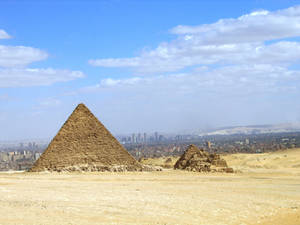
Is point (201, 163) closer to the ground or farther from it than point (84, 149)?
closer to the ground

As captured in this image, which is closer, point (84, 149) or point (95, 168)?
point (95, 168)

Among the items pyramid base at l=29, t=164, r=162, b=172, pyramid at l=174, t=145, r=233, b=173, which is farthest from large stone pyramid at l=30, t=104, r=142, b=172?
pyramid at l=174, t=145, r=233, b=173

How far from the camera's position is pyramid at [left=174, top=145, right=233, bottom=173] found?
40.5 meters

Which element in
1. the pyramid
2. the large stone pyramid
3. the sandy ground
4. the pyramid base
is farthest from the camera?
the pyramid

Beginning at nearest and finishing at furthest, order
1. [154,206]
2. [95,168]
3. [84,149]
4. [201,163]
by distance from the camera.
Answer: [154,206] → [95,168] → [84,149] → [201,163]

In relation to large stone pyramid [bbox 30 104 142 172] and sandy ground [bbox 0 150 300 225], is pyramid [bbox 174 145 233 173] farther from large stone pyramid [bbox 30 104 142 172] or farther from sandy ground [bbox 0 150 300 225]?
sandy ground [bbox 0 150 300 225]

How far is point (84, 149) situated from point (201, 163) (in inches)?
410

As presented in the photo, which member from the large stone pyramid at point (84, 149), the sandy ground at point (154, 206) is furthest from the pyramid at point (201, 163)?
the sandy ground at point (154, 206)

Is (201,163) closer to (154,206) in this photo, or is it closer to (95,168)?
(95,168)

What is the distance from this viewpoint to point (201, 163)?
4112cm

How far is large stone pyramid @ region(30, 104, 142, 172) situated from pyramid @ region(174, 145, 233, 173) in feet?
19.3

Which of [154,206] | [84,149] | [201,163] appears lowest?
[154,206]

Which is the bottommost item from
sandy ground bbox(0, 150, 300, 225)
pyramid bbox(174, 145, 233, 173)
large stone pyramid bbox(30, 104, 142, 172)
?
sandy ground bbox(0, 150, 300, 225)

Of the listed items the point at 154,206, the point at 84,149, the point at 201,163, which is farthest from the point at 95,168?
the point at 154,206
